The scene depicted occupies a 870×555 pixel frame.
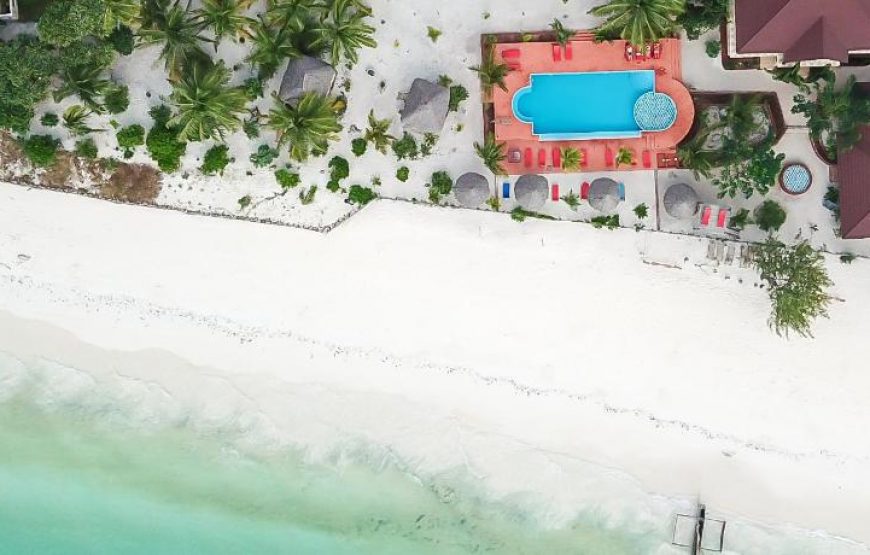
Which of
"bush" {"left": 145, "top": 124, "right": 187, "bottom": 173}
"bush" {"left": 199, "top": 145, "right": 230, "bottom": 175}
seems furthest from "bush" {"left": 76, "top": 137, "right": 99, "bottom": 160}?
"bush" {"left": 199, "top": 145, "right": 230, "bottom": 175}

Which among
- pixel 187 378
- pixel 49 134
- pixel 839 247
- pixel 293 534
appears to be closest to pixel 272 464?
pixel 293 534

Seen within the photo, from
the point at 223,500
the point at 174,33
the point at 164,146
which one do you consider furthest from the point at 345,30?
the point at 223,500

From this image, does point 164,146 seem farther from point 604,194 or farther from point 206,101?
point 604,194

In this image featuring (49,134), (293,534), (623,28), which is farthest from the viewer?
(293,534)

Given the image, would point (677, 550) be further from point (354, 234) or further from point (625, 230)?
point (354, 234)

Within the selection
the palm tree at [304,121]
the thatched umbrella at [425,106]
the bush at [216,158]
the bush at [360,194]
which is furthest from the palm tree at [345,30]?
the bush at [216,158]

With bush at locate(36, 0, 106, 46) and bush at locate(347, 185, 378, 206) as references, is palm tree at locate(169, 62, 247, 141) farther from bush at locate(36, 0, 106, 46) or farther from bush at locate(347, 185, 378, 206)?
bush at locate(347, 185, 378, 206)
